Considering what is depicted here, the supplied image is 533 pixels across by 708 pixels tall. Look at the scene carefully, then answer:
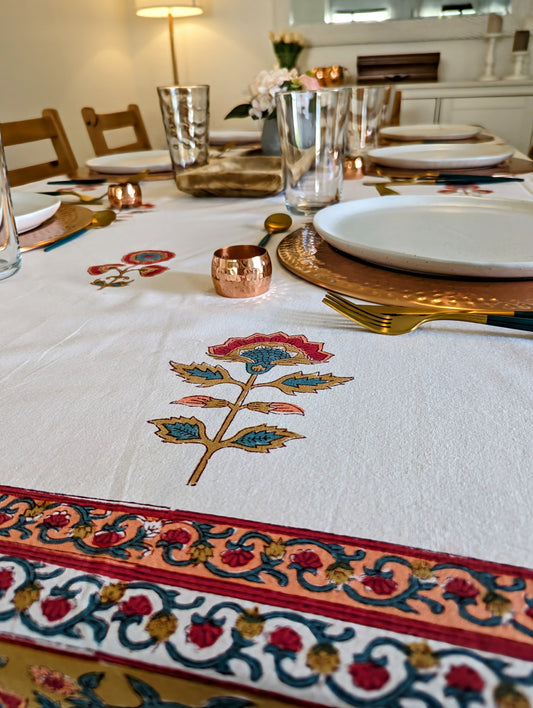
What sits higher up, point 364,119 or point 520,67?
point 520,67

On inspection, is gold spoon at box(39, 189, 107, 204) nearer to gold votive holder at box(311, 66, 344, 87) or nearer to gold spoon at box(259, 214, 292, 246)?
gold spoon at box(259, 214, 292, 246)

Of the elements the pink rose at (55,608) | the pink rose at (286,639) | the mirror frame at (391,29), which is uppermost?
the mirror frame at (391,29)

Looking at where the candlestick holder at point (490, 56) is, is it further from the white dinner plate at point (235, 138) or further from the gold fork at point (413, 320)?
the gold fork at point (413, 320)

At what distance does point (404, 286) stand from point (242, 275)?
0.47 ft

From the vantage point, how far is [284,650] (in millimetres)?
199

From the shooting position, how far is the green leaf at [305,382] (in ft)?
1.19

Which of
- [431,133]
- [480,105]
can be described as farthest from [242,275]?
[480,105]

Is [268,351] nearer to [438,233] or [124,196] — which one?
[438,233]

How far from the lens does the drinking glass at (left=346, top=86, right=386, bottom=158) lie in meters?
1.32

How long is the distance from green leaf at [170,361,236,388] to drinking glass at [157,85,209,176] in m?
0.73

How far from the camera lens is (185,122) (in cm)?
103

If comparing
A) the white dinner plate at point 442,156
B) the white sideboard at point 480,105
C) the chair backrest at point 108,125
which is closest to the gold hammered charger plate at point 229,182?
the white dinner plate at point 442,156

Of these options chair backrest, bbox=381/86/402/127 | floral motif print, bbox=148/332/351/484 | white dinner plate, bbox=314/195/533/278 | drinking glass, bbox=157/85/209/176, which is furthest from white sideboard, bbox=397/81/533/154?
floral motif print, bbox=148/332/351/484

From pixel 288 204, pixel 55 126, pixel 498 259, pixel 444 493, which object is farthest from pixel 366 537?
pixel 55 126
